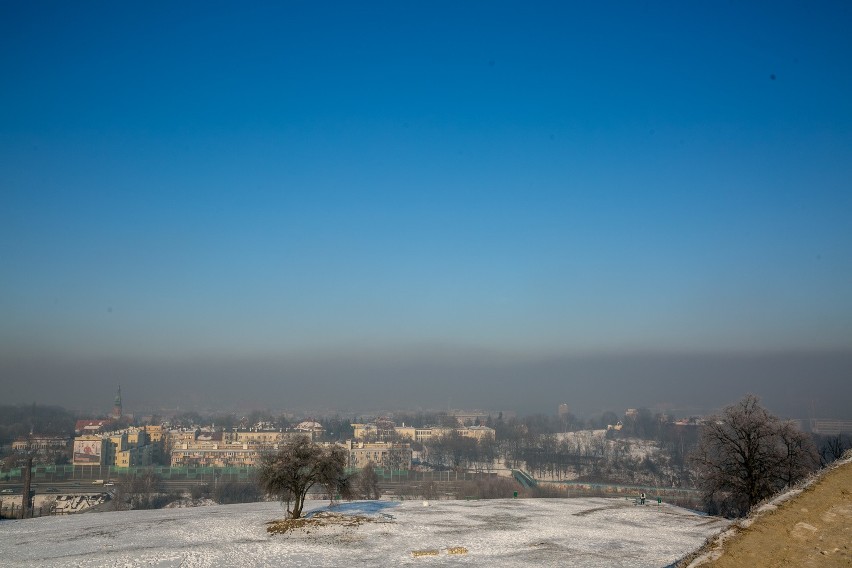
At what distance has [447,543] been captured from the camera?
33.8 m

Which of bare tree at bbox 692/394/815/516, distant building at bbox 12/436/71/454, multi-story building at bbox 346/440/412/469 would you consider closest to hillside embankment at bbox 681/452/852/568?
bare tree at bbox 692/394/815/516

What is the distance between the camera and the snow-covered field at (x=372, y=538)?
97.8 ft

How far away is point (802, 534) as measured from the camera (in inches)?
675

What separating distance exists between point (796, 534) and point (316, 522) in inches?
1088

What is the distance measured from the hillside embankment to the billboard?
454 ft

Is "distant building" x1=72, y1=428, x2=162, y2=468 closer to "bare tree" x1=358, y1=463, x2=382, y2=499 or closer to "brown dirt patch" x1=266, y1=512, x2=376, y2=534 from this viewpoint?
"bare tree" x1=358, y1=463, x2=382, y2=499

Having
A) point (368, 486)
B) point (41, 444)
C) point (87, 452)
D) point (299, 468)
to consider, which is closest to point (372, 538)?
point (299, 468)

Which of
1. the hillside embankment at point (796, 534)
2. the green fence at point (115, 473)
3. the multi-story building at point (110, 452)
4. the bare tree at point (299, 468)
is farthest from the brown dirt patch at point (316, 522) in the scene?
the multi-story building at point (110, 452)

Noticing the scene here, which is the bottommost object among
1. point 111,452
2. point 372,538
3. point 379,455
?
point 379,455

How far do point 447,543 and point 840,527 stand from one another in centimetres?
2100

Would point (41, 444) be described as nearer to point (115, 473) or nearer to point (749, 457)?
point (115, 473)

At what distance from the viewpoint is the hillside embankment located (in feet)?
53.6

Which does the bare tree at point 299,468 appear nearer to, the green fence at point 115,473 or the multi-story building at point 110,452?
the green fence at point 115,473

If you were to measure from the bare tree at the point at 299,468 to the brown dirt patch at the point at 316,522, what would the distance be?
1.56m
